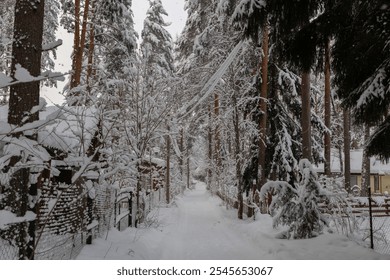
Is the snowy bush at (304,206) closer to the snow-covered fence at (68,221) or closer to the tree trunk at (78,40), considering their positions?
the snow-covered fence at (68,221)

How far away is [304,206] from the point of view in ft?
25.5

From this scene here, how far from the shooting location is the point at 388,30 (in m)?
4.28

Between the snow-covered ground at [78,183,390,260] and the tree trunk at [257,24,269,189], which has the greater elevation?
the tree trunk at [257,24,269,189]

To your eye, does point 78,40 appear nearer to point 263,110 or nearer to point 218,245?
point 263,110

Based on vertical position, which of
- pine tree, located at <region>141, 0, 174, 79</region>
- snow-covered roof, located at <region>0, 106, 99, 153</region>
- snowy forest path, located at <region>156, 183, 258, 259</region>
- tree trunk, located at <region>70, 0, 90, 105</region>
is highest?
pine tree, located at <region>141, 0, 174, 79</region>

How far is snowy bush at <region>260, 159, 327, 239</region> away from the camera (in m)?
7.72

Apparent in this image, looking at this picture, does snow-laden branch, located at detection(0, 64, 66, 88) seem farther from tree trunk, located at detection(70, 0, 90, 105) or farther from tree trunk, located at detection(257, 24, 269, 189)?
tree trunk, located at detection(257, 24, 269, 189)

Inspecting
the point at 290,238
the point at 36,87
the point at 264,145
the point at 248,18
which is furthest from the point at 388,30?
the point at 264,145

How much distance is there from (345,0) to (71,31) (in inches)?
427

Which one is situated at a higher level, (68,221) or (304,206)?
(304,206)

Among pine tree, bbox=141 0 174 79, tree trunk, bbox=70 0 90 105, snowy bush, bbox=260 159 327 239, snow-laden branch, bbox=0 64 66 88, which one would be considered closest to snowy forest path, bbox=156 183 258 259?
snowy bush, bbox=260 159 327 239

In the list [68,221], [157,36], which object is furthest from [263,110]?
[157,36]

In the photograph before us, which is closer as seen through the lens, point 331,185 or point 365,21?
point 365,21
